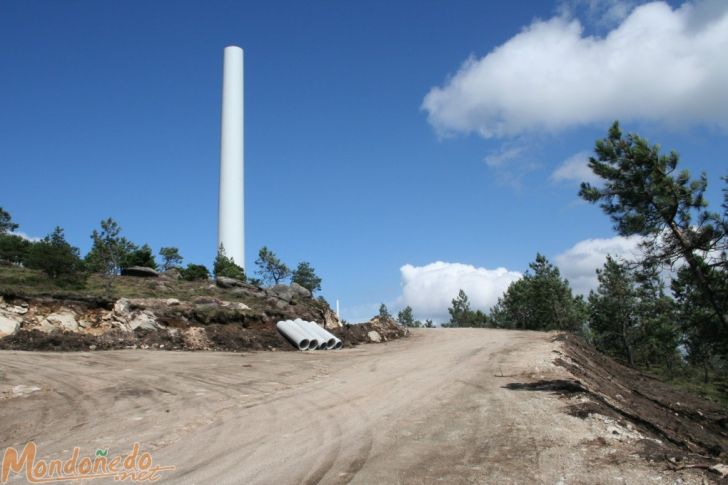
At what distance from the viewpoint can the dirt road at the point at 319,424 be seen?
7.08 metres

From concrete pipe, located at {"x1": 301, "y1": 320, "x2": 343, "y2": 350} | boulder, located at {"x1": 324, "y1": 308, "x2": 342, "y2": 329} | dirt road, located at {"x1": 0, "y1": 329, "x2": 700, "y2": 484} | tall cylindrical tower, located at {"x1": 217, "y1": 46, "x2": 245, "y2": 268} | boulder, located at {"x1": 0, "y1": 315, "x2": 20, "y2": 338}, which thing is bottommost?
dirt road, located at {"x1": 0, "y1": 329, "x2": 700, "y2": 484}

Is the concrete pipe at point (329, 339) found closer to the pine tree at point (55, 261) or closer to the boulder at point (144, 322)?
the boulder at point (144, 322)

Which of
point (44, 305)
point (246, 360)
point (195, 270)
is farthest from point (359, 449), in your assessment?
point (195, 270)

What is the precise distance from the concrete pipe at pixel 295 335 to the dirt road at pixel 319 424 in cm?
1064

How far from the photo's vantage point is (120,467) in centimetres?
760

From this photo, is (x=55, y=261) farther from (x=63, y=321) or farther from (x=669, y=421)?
(x=669, y=421)

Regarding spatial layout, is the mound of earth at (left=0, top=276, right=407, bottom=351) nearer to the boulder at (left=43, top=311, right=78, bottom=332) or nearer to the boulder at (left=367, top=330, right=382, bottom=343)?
the boulder at (left=43, top=311, right=78, bottom=332)

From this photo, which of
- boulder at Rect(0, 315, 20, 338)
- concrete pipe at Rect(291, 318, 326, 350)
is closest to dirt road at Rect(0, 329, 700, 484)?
boulder at Rect(0, 315, 20, 338)

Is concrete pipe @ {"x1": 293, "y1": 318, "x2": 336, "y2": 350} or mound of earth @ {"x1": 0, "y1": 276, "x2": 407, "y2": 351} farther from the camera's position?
concrete pipe @ {"x1": 293, "y1": 318, "x2": 336, "y2": 350}

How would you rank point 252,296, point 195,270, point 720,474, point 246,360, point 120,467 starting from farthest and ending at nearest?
point 195,270 → point 252,296 → point 246,360 → point 120,467 → point 720,474

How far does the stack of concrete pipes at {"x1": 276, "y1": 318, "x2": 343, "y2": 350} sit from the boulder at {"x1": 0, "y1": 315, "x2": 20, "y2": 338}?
13.1 meters

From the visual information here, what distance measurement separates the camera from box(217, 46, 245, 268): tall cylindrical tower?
88.0 meters

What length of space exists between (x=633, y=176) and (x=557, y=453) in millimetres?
10109

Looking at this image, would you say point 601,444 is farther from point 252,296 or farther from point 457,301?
point 457,301
